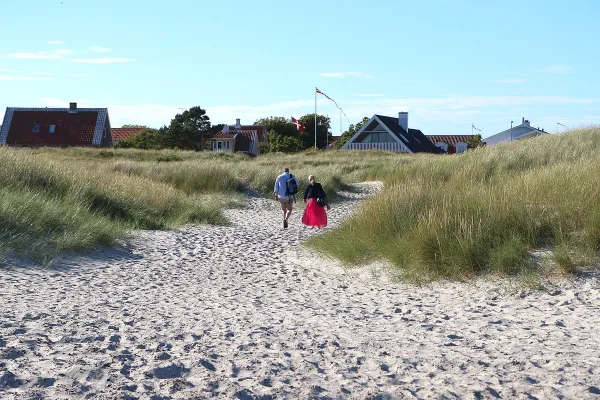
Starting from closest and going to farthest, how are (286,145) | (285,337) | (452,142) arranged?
(285,337) < (286,145) < (452,142)

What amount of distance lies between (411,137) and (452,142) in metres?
14.3

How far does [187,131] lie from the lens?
67562 mm

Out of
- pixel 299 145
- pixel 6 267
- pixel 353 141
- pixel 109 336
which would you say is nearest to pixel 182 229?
pixel 6 267

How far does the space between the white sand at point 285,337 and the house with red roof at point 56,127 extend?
49718 mm

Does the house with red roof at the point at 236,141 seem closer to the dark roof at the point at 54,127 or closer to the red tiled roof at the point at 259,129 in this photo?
the red tiled roof at the point at 259,129

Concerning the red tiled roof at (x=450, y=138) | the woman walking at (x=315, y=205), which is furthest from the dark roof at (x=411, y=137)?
the woman walking at (x=315, y=205)

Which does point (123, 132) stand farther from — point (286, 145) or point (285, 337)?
A: point (285, 337)

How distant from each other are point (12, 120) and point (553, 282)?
2295 inches

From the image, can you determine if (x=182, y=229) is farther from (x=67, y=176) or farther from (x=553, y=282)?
(x=553, y=282)

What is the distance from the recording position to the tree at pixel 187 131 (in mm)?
67062

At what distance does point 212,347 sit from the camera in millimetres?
6051

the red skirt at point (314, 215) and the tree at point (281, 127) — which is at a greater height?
the tree at point (281, 127)

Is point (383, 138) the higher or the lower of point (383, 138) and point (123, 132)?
the lower

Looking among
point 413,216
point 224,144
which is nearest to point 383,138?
point 224,144
